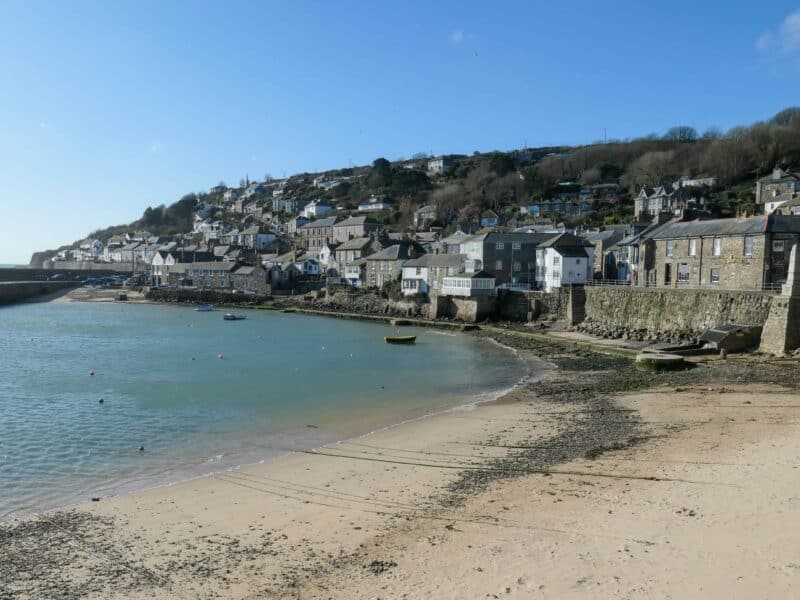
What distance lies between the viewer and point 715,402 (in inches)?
692

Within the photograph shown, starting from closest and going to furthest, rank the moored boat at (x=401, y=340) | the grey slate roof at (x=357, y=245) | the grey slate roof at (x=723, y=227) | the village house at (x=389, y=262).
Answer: the grey slate roof at (x=723, y=227) → the moored boat at (x=401, y=340) → the village house at (x=389, y=262) → the grey slate roof at (x=357, y=245)

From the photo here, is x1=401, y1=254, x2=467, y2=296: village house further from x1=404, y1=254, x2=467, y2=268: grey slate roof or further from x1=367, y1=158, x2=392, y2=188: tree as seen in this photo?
x1=367, y1=158, x2=392, y2=188: tree

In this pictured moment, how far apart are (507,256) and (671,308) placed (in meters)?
19.6

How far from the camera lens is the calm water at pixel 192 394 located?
14.6 m

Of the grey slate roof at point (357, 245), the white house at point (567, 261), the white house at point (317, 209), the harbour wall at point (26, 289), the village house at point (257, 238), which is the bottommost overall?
the harbour wall at point (26, 289)

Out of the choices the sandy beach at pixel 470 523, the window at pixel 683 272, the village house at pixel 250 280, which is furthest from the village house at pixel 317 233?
the sandy beach at pixel 470 523

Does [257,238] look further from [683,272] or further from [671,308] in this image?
[671,308]

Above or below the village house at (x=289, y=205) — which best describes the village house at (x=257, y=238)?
below

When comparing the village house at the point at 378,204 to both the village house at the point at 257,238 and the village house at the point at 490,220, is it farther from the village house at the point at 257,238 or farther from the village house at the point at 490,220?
the village house at the point at 490,220

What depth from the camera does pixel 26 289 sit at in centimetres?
7788

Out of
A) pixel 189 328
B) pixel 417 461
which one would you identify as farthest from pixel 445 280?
pixel 417 461

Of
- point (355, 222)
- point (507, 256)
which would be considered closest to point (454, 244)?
point (507, 256)

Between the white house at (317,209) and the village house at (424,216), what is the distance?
23846 millimetres

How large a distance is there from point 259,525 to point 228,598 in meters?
2.61
